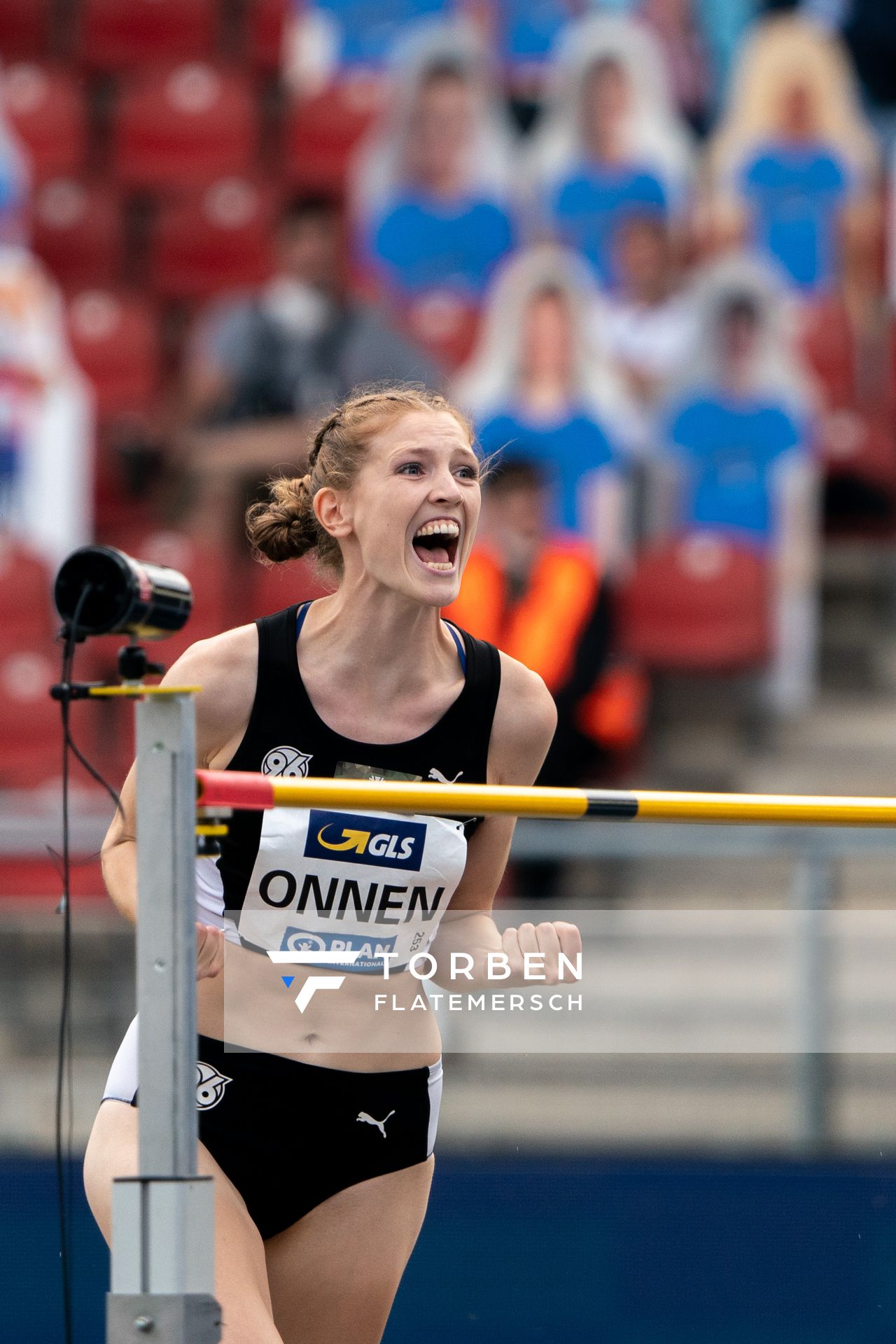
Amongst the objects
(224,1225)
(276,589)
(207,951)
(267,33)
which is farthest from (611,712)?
(267,33)

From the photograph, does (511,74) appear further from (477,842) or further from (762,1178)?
(477,842)

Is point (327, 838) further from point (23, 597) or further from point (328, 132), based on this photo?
point (328, 132)

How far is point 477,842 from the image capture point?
307 cm

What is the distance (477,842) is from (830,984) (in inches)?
70.2

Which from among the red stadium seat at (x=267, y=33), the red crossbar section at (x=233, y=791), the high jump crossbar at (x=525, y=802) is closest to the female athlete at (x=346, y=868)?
the high jump crossbar at (x=525, y=802)

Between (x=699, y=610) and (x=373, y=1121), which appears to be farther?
(x=699, y=610)

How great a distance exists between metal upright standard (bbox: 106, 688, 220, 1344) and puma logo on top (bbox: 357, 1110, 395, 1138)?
56cm

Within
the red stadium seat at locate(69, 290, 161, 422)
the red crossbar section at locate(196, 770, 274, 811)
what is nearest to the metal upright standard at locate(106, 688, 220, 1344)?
the red crossbar section at locate(196, 770, 274, 811)

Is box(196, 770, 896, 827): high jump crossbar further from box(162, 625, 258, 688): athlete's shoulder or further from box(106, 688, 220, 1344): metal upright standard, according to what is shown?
box(162, 625, 258, 688): athlete's shoulder

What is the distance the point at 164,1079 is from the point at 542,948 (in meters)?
0.56

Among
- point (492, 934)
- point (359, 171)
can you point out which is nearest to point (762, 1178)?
point (492, 934)

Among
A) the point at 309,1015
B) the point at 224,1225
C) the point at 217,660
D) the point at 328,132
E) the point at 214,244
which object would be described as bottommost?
the point at 224,1225

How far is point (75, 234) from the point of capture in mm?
9305

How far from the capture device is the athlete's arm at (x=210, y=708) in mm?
2857
